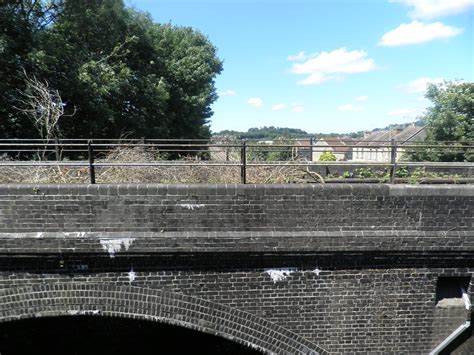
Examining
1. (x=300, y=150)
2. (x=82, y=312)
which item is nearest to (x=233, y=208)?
(x=82, y=312)

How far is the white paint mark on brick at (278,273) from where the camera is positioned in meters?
5.28

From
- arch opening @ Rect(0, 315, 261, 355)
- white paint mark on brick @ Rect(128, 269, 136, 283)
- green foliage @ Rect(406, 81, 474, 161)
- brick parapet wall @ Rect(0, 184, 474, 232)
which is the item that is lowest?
arch opening @ Rect(0, 315, 261, 355)

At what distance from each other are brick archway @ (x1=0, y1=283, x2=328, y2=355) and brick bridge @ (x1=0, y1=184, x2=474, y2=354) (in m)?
0.01

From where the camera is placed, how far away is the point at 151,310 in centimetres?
529

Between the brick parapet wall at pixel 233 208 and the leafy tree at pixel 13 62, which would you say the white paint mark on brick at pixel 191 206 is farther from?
the leafy tree at pixel 13 62

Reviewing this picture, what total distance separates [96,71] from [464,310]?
13.7m

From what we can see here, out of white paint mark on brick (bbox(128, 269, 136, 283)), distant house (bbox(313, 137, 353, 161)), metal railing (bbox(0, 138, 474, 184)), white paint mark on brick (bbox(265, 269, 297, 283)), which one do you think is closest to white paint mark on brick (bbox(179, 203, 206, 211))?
metal railing (bbox(0, 138, 474, 184))

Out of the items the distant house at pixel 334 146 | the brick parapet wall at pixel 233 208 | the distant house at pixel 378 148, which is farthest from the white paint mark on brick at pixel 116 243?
the distant house at pixel 378 148

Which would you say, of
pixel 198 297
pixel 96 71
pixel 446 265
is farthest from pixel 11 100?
pixel 446 265

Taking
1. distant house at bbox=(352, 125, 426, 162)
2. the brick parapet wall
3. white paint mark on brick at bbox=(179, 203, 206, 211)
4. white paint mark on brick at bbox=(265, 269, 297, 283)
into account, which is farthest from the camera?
distant house at bbox=(352, 125, 426, 162)

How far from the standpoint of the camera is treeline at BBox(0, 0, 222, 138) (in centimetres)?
1165

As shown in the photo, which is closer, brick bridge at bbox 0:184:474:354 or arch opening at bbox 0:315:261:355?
brick bridge at bbox 0:184:474:354

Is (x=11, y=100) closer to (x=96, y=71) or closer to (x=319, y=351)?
(x=96, y=71)

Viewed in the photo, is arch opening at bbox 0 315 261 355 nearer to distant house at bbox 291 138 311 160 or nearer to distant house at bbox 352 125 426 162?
distant house at bbox 291 138 311 160
